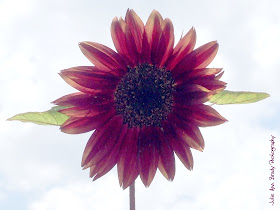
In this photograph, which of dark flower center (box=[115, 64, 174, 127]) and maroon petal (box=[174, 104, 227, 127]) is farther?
dark flower center (box=[115, 64, 174, 127])

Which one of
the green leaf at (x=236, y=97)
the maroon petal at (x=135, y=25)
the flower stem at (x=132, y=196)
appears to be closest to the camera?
the flower stem at (x=132, y=196)

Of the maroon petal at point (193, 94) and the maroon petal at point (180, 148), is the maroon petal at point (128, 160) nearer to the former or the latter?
the maroon petal at point (180, 148)

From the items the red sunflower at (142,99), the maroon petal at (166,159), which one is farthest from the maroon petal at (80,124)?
the maroon petal at (166,159)

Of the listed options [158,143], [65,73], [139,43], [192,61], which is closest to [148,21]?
[139,43]

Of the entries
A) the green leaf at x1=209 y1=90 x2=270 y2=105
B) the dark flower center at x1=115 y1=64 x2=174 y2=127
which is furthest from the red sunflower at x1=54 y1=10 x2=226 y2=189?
the green leaf at x1=209 y1=90 x2=270 y2=105

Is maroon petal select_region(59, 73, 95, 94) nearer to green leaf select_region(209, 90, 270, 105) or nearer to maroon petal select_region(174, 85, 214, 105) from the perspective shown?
maroon petal select_region(174, 85, 214, 105)

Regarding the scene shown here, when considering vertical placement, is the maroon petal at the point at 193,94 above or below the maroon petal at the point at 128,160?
above

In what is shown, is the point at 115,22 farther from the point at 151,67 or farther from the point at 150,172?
the point at 150,172
